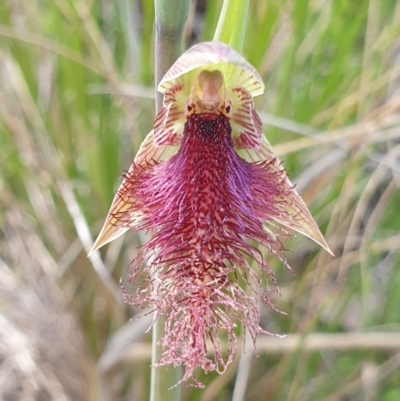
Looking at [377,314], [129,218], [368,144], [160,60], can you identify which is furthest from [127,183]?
[377,314]

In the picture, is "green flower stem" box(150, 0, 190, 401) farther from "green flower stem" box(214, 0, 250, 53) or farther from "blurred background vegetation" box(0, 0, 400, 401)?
"blurred background vegetation" box(0, 0, 400, 401)

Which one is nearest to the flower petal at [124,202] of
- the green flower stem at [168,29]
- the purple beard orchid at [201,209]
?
the purple beard orchid at [201,209]

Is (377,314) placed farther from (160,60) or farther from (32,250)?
(160,60)

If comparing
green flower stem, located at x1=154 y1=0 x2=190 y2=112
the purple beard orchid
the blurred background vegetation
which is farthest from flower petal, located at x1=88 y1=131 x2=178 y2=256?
the blurred background vegetation

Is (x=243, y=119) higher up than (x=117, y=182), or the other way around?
(x=243, y=119)

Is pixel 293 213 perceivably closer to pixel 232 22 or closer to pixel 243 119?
pixel 243 119

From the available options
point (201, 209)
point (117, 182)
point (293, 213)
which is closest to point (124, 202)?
point (201, 209)

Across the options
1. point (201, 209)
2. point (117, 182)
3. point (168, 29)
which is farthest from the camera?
point (117, 182)
